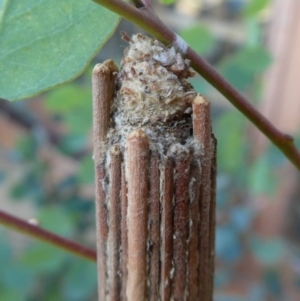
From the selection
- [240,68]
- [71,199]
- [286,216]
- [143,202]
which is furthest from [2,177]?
[143,202]

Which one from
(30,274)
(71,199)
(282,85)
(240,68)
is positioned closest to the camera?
(240,68)

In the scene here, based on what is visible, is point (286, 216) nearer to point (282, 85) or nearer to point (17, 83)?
point (282, 85)

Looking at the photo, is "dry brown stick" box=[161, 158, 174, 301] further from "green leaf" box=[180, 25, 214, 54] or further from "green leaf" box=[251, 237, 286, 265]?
"green leaf" box=[251, 237, 286, 265]

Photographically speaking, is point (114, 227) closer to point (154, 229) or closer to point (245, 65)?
point (154, 229)

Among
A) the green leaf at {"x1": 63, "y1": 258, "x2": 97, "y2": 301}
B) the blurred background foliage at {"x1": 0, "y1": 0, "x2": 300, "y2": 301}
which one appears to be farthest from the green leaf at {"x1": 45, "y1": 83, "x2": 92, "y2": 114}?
the green leaf at {"x1": 63, "y1": 258, "x2": 97, "y2": 301}

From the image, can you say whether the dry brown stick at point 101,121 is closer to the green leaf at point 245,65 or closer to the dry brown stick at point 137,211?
the dry brown stick at point 137,211

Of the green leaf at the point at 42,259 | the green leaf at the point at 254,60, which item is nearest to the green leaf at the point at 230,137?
the green leaf at the point at 254,60
